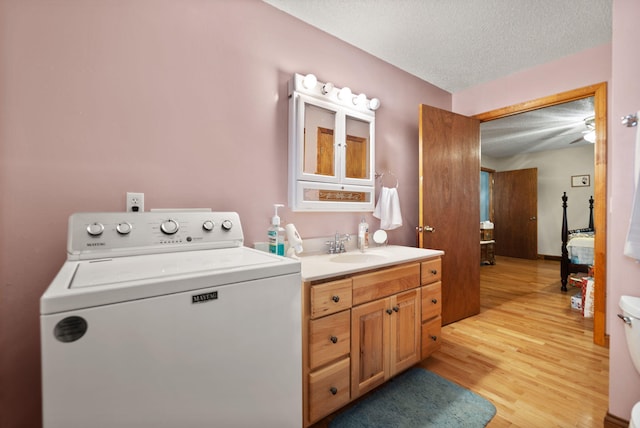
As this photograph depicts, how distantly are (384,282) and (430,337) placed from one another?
65cm

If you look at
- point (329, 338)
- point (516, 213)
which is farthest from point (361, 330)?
point (516, 213)

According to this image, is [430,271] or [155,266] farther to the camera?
[430,271]

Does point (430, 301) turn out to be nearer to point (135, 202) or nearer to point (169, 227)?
point (169, 227)

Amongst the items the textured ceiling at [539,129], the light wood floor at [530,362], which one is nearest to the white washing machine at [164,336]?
the light wood floor at [530,362]

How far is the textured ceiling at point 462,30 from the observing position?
1.75 m

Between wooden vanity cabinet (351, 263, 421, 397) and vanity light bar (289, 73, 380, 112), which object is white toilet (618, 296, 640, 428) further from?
vanity light bar (289, 73, 380, 112)

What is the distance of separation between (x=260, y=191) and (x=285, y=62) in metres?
0.85

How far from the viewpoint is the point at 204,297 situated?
2.59 feet

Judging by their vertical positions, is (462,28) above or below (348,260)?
above

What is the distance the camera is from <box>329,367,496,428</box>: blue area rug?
4.67 feet

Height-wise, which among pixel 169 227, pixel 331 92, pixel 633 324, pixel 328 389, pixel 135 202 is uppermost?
pixel 331 92

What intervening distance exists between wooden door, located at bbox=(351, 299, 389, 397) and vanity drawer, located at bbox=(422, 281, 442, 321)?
39 cm

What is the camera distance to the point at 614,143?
138cm

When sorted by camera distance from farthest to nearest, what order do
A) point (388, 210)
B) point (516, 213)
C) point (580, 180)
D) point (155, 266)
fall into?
point (516, 213) → point (580, 180) → point (388, 210) → point (155, 266)
